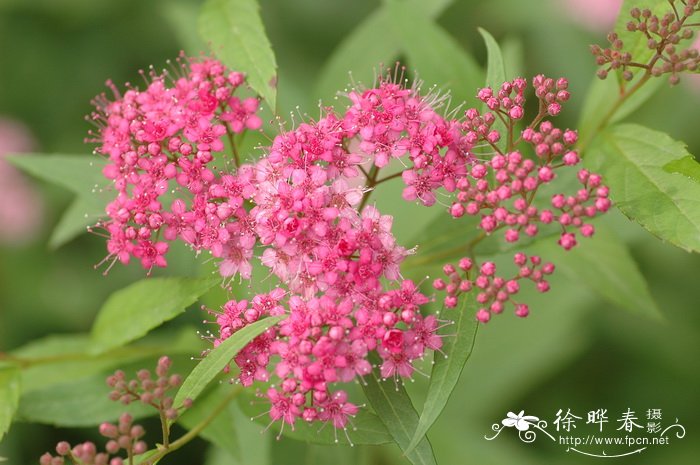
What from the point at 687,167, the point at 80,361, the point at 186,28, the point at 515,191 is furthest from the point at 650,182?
the point at 186,28

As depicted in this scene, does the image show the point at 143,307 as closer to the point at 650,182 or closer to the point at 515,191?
the point at 515,191

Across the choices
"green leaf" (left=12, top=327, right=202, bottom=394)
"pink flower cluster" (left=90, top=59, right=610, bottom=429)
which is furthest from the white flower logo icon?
"green leaf" (left=12, top=327, right=202, bottom=394)

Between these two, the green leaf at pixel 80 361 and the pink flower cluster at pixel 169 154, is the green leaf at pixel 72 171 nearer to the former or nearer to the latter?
the pink flower cluster at pixel 169 154

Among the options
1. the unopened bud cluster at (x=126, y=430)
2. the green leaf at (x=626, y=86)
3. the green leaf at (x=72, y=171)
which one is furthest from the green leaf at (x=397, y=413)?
the green leaf at (x=72, y=171)

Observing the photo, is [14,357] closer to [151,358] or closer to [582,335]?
[151,358]

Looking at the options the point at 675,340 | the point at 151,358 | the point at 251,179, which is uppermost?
the point at 251,179

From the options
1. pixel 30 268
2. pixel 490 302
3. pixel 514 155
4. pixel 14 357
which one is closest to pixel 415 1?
pixel 514 155
